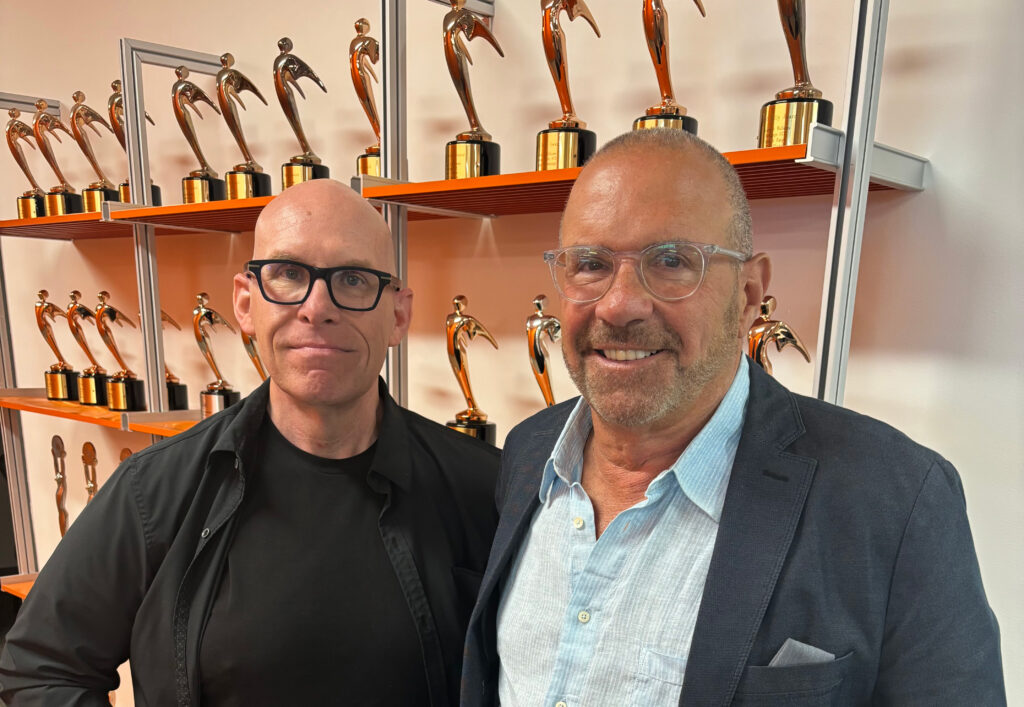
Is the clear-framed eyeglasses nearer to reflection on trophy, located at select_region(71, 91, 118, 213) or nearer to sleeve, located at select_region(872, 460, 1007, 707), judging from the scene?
sleeve, located at select_region(872, 460, 1007, 707)

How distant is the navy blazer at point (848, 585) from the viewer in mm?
734

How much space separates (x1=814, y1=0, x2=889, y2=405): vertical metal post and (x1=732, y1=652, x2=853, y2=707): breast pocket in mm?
506

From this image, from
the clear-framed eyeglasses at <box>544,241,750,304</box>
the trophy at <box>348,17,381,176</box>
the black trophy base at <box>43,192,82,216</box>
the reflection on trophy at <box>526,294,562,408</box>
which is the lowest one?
the reflection on trophy at <box>526,294,562,408</box>

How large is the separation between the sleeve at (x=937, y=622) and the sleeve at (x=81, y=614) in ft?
3.38

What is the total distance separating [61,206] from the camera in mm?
2604

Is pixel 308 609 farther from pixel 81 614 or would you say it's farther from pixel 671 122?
pixel 671 122

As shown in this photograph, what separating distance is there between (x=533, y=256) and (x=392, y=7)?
2.05 feet

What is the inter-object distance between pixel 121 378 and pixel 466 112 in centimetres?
146

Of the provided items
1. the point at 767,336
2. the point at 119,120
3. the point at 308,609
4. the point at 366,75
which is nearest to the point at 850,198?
the point at 767,336

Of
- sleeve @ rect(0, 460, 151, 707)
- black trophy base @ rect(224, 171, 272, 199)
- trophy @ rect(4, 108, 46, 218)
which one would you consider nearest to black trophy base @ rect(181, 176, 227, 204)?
black trophy base @ rect(224, 171, 272, 199)

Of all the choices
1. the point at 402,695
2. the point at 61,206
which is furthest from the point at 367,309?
the point at 61,206

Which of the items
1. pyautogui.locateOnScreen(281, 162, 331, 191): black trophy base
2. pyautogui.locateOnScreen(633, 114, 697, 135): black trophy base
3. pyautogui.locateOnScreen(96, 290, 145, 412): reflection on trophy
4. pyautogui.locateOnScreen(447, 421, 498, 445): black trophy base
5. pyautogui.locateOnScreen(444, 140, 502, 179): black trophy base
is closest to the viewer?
pyautogui.locateOnScreen(633, 114, 697, 135): black trophy base

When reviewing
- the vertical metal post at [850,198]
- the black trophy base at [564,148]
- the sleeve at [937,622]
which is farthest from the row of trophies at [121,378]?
the sleeve at [937,622]

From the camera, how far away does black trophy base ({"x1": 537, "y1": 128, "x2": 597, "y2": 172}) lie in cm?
145
